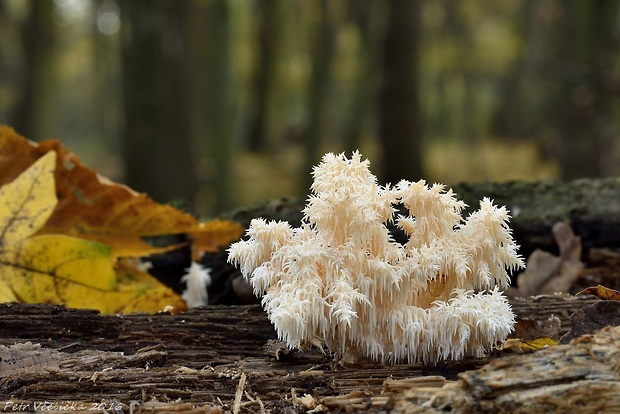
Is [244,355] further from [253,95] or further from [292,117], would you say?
[292,117]

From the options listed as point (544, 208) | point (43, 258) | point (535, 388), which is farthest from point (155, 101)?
point (535, 388)

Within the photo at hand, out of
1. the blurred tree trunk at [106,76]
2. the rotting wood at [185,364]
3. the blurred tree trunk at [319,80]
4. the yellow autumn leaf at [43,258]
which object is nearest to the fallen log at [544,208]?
the rotting wood at [185,364]

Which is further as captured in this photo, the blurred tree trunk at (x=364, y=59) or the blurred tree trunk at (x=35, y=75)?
the blurred tree trunk at (x=364, y=59)

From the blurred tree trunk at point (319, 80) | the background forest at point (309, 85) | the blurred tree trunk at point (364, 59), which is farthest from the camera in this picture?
the blurred tree trunk at point (364, 59)

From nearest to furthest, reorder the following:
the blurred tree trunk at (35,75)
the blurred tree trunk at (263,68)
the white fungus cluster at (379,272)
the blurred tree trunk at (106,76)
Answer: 1. the white fungus cluster at (379,272)
2. the blurred tree trunk at (35,75)
3. the blurred tree trunk at (263,68)
4. the blurred tree trunk at (106,76)

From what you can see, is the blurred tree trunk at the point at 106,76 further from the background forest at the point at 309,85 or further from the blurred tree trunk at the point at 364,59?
the blurred tree trunk at the point at 364,59
